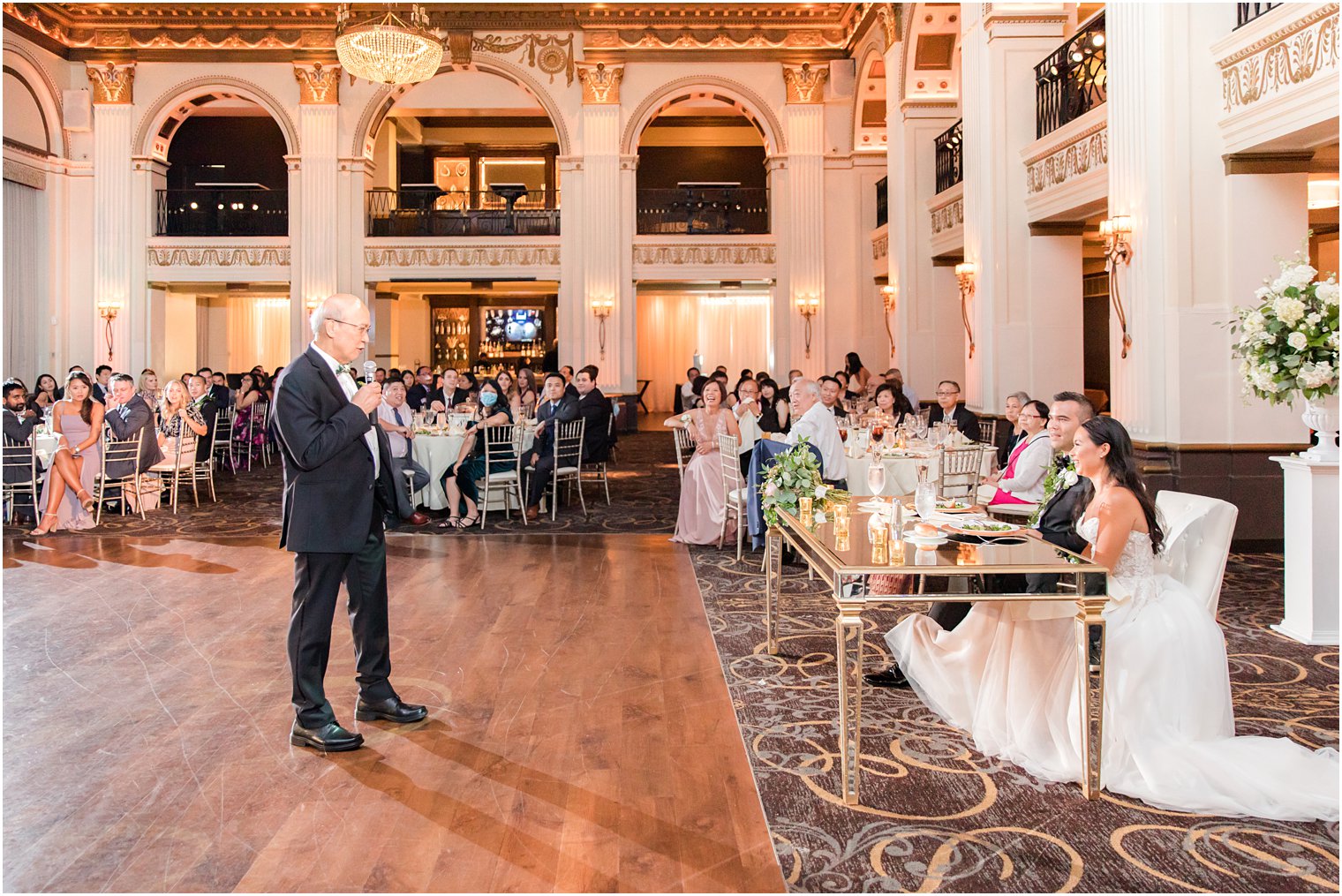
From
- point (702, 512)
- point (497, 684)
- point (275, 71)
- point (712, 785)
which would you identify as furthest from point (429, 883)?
point (275, 71)

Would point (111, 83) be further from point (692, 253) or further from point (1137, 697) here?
Result: point (1137, 697)

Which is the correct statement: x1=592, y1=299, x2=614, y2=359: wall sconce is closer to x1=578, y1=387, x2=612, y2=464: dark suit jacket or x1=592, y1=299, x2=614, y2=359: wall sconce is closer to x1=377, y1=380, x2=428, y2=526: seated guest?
x1=578, y1=387, x2=612, y2=464: dark suit jacket

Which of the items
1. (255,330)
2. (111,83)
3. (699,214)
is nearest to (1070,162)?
(699,214)

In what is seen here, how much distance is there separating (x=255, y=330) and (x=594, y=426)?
50.1 ft

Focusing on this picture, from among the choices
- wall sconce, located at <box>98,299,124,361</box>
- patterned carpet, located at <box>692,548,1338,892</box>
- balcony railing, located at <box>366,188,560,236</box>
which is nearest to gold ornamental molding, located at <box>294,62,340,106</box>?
balcony railing, located at <box>366,188,560,236</box>

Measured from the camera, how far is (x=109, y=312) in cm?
1680

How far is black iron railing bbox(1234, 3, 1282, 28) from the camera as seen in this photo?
6275 millimetres

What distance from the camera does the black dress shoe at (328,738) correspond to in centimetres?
343

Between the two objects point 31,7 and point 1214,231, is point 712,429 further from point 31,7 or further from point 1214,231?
point 31,7

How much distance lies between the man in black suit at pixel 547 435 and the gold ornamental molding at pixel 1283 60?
5721mm

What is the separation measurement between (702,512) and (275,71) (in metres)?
13.4

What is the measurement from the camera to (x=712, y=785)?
3.15 meters

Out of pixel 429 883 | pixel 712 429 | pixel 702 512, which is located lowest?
pixel 429 883

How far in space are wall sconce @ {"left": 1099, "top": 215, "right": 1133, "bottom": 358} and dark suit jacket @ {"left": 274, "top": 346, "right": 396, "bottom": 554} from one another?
593 cm
